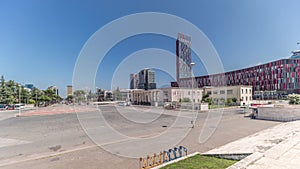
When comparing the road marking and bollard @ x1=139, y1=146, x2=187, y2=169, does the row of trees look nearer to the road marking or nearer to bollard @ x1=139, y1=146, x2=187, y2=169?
the road marking

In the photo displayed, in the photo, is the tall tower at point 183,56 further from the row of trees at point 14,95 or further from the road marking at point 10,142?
the road marking at point 10,142

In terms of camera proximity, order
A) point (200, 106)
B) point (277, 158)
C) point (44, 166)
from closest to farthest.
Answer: point (277, 158) → point (44, 166) → point (200, 106)

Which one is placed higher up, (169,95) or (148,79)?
(148,79)

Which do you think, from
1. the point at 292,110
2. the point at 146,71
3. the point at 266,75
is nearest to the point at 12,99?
the point at 146,71

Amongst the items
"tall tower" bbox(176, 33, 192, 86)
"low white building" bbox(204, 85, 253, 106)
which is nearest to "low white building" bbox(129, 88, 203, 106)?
"low white building" bbox(204, 85, 253, 106)

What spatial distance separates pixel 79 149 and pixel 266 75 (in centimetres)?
7442

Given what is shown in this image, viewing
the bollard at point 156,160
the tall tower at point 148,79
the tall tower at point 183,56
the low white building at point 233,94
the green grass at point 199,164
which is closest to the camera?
the green grass at point 199,164

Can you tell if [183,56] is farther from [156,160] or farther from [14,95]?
[14,95]

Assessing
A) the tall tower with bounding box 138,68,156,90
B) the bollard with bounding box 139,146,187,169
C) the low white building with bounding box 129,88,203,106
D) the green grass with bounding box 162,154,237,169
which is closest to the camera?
the green grass with bounding box 162,154,237,169

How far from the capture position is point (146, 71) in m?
54.8

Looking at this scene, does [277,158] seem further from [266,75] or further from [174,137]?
[266,75]

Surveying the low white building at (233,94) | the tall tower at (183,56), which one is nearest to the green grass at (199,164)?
the low white building at (233,94)

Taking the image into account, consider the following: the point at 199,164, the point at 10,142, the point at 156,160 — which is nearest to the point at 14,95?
the point at 10,142

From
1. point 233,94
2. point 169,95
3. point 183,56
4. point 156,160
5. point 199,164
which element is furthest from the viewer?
point 183,56
